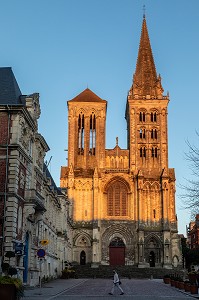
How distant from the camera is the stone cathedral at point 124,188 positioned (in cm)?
6988

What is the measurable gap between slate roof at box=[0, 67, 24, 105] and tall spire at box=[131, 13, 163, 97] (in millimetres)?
44580

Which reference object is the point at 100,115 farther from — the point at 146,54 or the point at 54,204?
the point at 54,204

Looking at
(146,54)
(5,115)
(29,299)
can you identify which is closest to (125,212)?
(146,54)

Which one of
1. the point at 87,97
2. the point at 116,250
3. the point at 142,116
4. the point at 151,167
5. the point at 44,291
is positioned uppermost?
the point at 87,97

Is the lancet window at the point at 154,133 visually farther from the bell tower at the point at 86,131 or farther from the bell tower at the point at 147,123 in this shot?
the bell tower at the point at 86,131

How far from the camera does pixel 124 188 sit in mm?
72938

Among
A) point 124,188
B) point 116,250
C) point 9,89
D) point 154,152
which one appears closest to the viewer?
point 9,89

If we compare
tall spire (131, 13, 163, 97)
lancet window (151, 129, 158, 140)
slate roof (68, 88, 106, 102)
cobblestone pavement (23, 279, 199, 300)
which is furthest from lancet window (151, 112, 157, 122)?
cobblestone pavement (23, 279, 199, 300)

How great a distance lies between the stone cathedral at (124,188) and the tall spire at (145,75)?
0.37 m

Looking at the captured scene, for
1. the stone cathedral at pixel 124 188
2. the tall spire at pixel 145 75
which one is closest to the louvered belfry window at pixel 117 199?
the stone cathedral at pixel 124 188

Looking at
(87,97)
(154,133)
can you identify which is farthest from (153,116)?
(87,97)

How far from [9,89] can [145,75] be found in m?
50.8

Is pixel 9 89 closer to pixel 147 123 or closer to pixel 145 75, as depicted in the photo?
pixel 147 123

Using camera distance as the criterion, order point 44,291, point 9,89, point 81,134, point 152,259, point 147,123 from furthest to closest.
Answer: point 81,134, point 147,123, point 152,259, point 9,89, point 44,291
